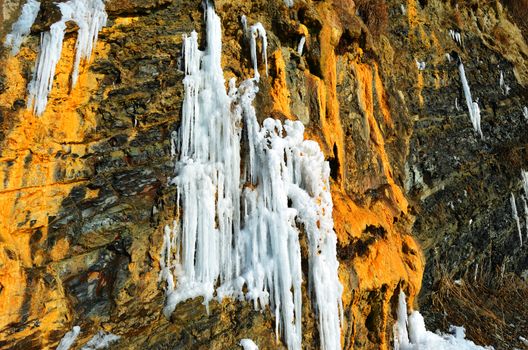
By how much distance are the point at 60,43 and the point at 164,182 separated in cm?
268

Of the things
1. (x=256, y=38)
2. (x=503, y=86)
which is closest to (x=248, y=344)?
(x=256, y=38)

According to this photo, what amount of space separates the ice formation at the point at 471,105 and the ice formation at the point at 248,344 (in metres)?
11.9

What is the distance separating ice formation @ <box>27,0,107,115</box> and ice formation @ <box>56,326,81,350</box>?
10.3ft

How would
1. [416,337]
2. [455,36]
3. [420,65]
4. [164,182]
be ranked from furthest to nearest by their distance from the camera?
[455,36]
[420,65]
[416,337]
[164,182]

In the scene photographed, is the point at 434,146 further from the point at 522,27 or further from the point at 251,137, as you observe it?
the point at 522,27

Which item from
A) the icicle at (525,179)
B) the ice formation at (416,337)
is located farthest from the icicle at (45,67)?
the icicle at (525,179)

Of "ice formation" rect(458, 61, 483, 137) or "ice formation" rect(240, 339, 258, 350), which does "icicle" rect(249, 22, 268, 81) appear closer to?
"ice formation" rect(240, 339, 258, 350)

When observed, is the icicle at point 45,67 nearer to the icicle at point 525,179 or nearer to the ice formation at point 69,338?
the ice formation at point 69,338

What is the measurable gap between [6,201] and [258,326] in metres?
3.94

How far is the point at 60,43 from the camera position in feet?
20.2

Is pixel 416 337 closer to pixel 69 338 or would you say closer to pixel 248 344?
pixel 248 344

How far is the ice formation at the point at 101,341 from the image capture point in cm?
511

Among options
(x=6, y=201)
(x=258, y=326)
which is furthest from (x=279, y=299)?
(x=6, y=201)

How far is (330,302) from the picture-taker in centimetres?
626
